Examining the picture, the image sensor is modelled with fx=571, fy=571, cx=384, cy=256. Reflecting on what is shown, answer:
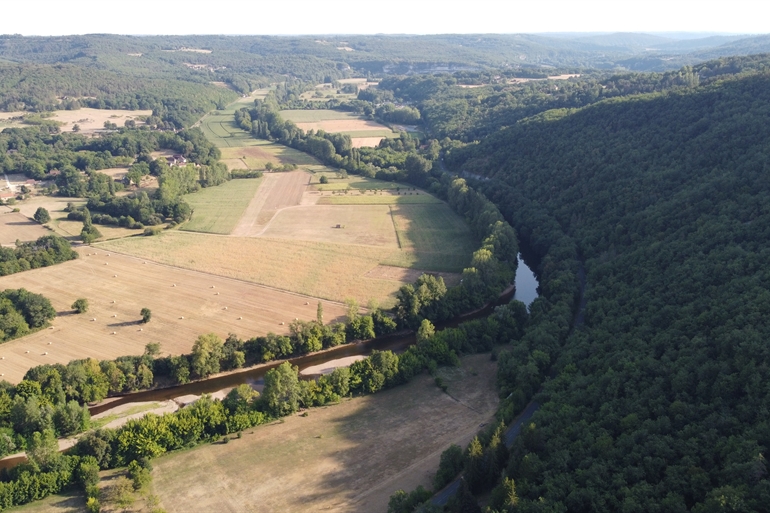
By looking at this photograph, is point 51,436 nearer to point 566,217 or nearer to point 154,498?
point 154,498

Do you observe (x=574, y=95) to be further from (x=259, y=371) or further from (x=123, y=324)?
(x=123, y=324)

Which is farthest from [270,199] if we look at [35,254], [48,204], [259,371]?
[259,371]

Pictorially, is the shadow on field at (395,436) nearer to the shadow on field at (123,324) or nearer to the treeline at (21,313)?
the shadow on field at (123,324)

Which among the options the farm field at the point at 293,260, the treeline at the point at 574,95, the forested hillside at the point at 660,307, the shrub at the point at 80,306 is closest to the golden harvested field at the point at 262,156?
the treeline at the point at 574,95

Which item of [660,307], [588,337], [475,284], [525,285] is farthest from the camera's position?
[525,285]

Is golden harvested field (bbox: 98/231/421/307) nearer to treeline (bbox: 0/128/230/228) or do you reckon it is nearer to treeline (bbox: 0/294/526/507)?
treeline (bbox: 0/128/230/228)

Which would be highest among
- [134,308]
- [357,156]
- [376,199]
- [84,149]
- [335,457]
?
[84,149]
